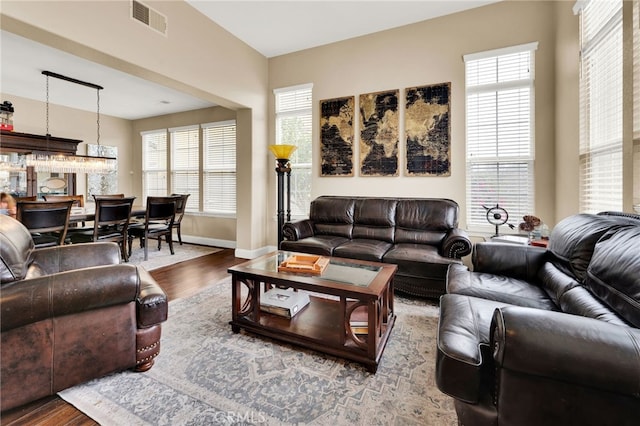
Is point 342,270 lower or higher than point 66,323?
higher

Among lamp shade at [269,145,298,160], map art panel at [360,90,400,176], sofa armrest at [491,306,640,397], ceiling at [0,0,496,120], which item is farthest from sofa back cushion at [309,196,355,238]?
sofa armrest at [491,306,640,397]

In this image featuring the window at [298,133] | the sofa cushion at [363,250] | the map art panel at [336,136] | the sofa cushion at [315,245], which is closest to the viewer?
the sofa cushion at [363,250]

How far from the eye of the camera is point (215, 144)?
5.84 metres

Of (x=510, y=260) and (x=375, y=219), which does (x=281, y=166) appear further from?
(x=510, y=260)

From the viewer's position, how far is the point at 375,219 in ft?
12.2

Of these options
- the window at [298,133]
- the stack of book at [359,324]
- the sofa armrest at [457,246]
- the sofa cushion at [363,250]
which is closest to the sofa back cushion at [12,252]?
the stack of book at [359,324]

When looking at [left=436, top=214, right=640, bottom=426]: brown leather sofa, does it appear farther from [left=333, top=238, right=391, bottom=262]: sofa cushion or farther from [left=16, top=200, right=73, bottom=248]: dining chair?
[left=16, top=200, right=73, bottom=248]: dining chair

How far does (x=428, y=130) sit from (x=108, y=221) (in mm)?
4622

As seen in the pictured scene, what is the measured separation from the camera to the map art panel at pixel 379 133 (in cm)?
394

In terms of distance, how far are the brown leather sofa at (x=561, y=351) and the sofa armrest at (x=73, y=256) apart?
2274 mm

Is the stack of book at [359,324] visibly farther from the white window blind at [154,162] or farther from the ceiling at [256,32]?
the white window blind at [154,162]

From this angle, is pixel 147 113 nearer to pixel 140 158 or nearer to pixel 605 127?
pixel 140 158

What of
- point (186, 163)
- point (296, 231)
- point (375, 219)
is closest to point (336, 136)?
point (375, 219)

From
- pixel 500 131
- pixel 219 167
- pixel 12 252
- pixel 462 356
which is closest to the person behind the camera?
pixel 462 356
